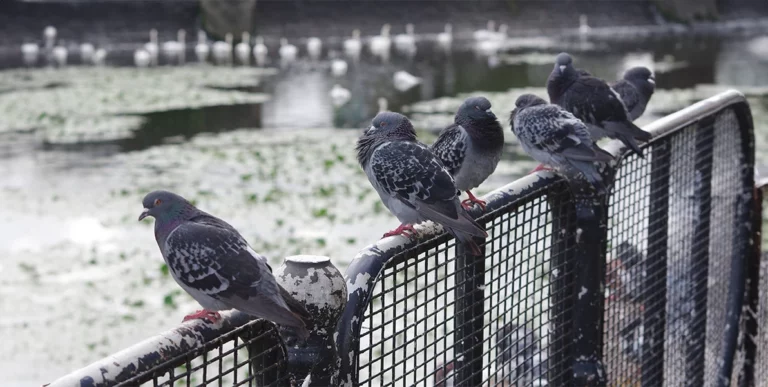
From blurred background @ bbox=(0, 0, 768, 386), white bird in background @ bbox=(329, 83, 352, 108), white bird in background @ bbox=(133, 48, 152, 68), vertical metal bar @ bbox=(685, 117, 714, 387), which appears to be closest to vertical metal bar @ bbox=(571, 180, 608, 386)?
vertical metal bar @ bbox=(685, 117, 714, 387)

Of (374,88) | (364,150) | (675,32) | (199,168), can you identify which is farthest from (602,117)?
(675,32)

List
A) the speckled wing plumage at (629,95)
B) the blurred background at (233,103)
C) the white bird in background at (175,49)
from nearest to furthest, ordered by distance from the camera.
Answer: the speckled wing plumage at (629,95), the blurred background at (233,103), the white bird in background at (175,49)

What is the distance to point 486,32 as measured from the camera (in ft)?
110

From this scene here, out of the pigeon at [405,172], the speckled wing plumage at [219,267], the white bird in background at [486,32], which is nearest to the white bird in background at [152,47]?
the white bird in background at [486,32]

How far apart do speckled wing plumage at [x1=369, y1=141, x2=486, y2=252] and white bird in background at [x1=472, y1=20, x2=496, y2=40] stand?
3097 cm

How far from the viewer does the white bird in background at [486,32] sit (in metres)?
33.3

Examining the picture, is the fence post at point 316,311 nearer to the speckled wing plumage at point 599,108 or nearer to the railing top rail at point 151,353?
the railing top rail at point 151,353

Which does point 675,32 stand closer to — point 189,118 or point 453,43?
point 453,43

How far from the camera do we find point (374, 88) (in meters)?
21.8

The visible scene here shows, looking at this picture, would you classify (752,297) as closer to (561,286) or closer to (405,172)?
(561,286)

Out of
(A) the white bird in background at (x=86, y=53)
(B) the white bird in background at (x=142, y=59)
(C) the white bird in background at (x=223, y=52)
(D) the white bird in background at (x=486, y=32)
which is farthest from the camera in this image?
(D) the white bird in background at (x=486, y=32)

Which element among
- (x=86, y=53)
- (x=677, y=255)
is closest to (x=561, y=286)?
(x=677, y=255)

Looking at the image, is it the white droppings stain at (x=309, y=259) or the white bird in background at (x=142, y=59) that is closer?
the white droppings stain at (x=309, y=259)

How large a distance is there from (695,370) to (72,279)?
19.6ft
